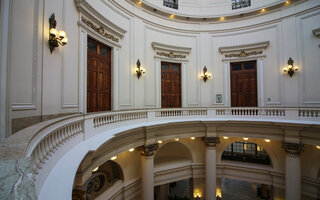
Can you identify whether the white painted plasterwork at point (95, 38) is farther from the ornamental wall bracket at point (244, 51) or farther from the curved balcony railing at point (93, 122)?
the ornamental wall bracket at point (244, 51)

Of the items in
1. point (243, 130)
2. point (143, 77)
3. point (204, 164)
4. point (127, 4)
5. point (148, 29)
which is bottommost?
point (204, 164)

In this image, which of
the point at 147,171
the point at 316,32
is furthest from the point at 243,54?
the point at 147,171

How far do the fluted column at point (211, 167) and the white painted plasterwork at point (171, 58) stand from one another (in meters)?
2.67

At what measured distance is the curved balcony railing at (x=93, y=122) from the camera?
167 centimetres

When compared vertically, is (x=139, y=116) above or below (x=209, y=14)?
below

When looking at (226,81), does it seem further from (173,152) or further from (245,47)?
(173,152)

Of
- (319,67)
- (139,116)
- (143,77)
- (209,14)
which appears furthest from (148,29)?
(319,67)

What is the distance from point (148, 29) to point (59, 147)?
8250mm

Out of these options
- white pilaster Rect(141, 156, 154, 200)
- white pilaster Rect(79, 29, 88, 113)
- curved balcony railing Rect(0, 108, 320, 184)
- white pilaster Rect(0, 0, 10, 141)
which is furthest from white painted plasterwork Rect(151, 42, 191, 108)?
white pilaster Rect(0, 0, 10, 141)

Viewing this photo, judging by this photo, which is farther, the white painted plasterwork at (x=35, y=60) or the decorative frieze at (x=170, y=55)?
the decorative frieze at (x=170, y=55)

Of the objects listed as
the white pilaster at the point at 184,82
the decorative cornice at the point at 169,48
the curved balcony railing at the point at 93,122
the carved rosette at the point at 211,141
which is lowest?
the carved rosette at the point at 211,141

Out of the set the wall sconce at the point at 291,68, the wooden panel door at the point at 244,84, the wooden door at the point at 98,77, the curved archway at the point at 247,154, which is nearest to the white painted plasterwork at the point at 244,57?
the wooden panel door at the point at 244,84

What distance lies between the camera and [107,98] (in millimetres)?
7348

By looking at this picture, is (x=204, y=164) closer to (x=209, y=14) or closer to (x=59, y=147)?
(x=59, y=147)
